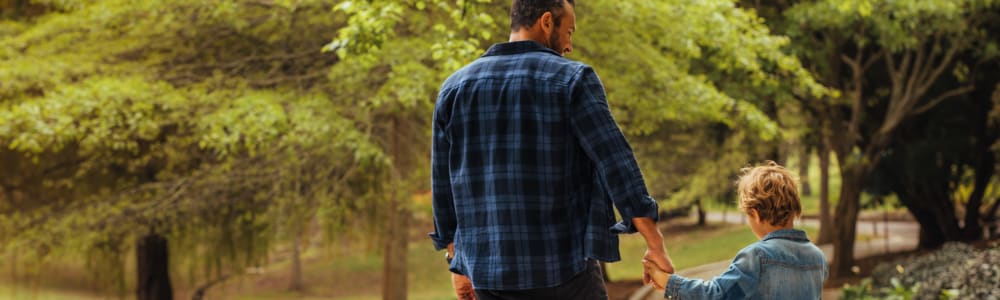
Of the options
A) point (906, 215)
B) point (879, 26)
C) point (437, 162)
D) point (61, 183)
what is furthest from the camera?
point (906, 215)

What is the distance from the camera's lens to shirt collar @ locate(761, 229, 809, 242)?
9.34 feet

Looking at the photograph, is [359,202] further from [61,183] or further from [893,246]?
[893,246]

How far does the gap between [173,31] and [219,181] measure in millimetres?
1805

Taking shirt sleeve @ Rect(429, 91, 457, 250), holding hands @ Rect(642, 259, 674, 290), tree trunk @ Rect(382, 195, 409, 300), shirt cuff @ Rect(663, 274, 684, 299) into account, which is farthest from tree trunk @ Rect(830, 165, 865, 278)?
shirt sleeve @ Rect(429, 91, 457, 250)

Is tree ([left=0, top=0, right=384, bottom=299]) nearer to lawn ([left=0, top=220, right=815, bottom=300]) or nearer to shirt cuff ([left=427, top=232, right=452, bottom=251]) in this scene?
shirt cuff ([left=427, top=232, right=452, bottom=251])

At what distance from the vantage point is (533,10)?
2453 mm

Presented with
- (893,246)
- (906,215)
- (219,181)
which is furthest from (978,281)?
(906,215)

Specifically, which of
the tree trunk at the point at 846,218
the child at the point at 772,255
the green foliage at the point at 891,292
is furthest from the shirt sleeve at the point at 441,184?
the tree trunk at the point at 846,218

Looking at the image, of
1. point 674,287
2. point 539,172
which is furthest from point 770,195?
point 539,172

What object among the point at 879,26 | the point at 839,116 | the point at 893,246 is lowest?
the point at 893,246

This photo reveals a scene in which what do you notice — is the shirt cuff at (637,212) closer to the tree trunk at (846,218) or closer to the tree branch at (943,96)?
the tree trunk at (846,218)

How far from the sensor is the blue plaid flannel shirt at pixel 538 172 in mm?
2314

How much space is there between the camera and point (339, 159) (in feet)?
34.5

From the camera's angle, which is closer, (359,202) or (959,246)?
(959,246)
